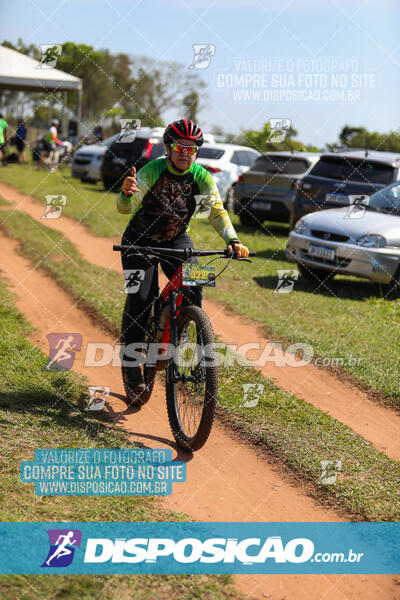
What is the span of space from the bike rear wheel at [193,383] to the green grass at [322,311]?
2.24 m

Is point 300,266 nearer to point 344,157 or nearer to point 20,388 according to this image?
point 344,157

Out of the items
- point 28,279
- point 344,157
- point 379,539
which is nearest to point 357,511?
point 379,539

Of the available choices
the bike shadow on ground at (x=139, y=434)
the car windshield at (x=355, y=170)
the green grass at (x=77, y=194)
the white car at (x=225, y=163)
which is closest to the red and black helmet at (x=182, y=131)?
the bike shadow on ground at (x=139, y=434)

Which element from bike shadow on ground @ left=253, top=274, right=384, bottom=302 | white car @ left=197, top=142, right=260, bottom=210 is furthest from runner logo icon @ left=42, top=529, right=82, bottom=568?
white car @ left=197, top=142, right=260, bottom=210

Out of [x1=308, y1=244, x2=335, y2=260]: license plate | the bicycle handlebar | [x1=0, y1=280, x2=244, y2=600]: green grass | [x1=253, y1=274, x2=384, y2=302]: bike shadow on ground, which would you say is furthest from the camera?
[x1=253, y1=274, x2=384, y2=302]: bike shadow on ground

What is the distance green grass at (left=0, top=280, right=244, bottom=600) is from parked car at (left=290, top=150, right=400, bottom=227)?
7.01 meters

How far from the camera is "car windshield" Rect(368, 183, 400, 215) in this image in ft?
34.1

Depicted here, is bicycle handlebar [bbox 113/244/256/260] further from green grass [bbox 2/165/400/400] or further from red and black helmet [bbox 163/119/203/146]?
green grass [bbox 2/165/400/400]

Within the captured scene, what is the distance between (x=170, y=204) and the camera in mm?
5016

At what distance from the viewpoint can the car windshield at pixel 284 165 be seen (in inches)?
608

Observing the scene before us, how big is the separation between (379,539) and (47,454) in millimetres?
2125

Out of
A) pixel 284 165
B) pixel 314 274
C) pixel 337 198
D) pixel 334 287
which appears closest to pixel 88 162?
pixel 284 165

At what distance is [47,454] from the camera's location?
14.3ft

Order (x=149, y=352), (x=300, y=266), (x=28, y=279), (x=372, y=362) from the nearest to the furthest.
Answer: (x=149, y=352), (x=372, y=362), (x=28, y=279), (x=300, y=266)
